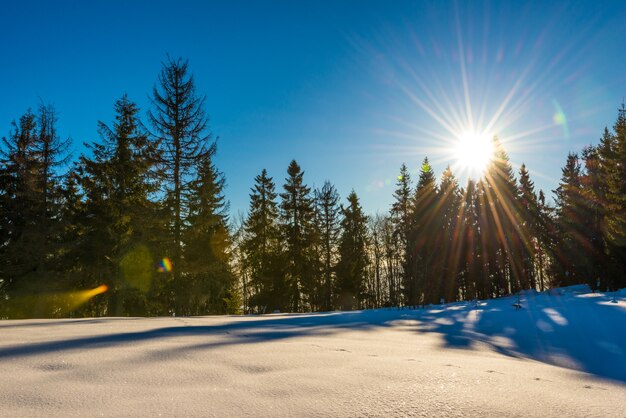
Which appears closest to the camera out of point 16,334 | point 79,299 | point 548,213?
point 16,334

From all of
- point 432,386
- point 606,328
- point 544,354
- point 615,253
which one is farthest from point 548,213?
point 432,386

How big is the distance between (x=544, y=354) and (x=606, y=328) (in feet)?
11.2

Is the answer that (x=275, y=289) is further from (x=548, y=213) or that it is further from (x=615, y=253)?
(x=548, y=213)

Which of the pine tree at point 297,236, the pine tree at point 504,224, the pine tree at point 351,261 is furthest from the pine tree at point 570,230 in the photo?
the pine tree at point 297,236

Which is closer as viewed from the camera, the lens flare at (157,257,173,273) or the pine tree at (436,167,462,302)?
the lens flare at (157,257,173,273)

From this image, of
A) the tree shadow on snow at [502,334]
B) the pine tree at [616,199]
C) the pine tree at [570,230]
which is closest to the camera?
the tree shadow on snow at [502,334]

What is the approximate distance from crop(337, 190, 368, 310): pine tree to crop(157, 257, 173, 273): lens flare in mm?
18539

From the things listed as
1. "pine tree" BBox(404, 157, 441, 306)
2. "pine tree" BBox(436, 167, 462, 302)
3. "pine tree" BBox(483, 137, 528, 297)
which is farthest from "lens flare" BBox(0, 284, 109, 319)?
"pine tree" BBox(483, 137, 528, 297)

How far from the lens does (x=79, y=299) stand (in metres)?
18.4

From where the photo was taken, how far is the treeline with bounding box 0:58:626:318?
58.1 ft

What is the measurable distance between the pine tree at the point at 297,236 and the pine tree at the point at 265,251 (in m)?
0.78

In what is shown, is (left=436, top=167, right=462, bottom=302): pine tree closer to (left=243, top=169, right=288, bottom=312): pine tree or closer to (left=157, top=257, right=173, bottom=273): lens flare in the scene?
(left=243, top=169, right=288, bottom=312): pine tree

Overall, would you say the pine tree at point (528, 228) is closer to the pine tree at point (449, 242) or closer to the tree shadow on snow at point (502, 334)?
the pine tree at point (449, 242)

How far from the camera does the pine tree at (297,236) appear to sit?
1198 inches
